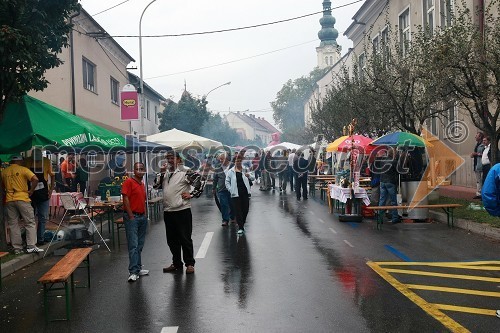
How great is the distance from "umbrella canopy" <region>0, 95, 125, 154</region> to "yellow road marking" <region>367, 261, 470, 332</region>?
6.10m

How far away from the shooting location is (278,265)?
8547mm

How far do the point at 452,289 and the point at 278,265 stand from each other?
272 centimetres

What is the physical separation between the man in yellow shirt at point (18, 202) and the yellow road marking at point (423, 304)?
6.23m

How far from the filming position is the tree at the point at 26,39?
8.60m

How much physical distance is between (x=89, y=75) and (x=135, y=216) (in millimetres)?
17011

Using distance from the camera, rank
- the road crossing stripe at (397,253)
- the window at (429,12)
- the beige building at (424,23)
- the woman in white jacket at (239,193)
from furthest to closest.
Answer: the window at (429,12), the beige building at (424,23), the woman in white jacket at (239,193), the road crossing stripe at (397,253)

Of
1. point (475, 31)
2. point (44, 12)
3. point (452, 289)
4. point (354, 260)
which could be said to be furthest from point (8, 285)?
point (475, 31)

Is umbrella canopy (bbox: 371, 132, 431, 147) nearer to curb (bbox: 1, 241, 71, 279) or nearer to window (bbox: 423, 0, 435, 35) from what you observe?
curb (bbox: 1, 241, 71, 279)

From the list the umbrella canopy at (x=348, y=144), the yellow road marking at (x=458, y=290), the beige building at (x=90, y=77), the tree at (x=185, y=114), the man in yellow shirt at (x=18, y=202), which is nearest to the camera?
the yellow road marking at (x=458, y=290)

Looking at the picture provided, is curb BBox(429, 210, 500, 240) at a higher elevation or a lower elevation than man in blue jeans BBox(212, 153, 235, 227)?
lower

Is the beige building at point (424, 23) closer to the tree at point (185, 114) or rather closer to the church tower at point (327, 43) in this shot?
the tree at point (185, 114)

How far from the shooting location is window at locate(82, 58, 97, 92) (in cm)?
2261

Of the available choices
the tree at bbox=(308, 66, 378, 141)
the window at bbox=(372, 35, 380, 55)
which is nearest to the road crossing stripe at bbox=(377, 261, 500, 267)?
the tree at bbox=(308, 66, 378, 141)

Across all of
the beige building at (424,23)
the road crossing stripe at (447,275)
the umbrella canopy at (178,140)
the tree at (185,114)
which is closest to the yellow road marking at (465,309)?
the road crossing stripe at (447,275)
